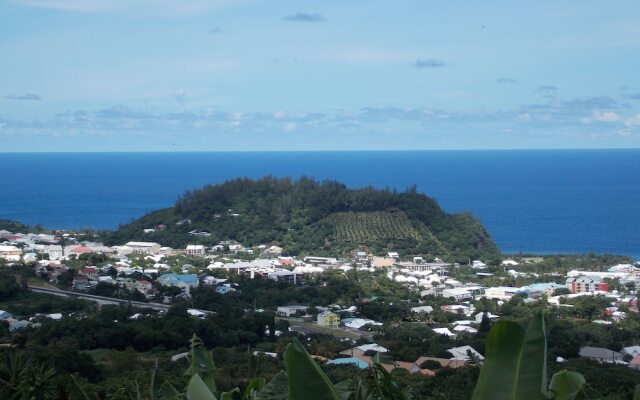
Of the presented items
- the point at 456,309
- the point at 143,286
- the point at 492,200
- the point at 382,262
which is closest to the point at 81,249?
the point at 143,286

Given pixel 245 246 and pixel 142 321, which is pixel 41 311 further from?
pixel 245 246

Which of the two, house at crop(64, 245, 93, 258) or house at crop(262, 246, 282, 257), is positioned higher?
house at crop(64, 245, 93, 258)

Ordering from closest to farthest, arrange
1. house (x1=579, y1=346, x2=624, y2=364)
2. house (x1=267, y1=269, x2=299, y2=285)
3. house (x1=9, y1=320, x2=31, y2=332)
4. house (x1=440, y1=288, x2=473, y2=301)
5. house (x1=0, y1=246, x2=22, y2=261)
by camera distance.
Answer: house (x1=579, y1=346, x2=624, y2=364)
house (x1=9, y1=320, x2=31, y2=332)
house (x1=440, y1=288, x2=473, y2=301)
house (x1=267, y1=269, x2=299, y2=285)
house (x1=0, y1=246, x2=22, y2=261)

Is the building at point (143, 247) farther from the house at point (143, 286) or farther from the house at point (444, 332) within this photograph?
the house at point (444, 332)

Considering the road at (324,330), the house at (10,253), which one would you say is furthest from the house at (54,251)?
the road at (324,330)

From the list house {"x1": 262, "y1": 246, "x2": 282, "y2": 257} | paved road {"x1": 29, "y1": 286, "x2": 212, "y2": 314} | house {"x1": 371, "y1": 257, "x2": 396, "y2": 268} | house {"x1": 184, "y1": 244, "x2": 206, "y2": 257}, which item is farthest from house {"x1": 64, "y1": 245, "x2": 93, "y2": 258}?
house {"x1": 371, "y1": 257, "x2": 396, "y2": 268}

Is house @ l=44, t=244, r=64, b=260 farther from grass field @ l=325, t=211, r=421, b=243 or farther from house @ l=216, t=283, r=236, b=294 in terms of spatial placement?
grass field @ l=325, t=211, r=421, b=243

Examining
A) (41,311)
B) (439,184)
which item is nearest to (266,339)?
(41,311)

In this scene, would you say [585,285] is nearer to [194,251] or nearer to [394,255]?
[394,255]
